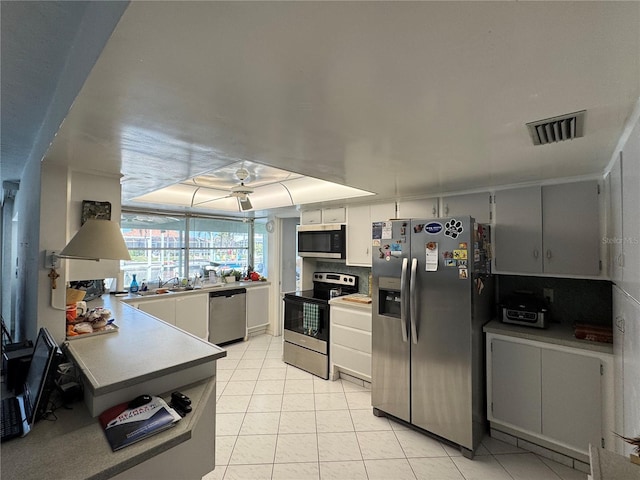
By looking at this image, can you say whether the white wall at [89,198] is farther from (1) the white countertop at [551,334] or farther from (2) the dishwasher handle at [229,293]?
(1) the white countertop at [551,334]

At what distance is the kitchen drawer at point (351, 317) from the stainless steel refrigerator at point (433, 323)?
1.13 ft

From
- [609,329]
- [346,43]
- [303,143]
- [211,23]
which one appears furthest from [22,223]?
[609,329]

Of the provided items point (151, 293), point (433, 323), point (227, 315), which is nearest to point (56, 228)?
point (151, 293)

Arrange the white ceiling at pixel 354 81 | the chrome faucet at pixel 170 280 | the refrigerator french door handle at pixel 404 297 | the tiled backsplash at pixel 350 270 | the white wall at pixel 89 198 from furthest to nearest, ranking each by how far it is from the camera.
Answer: the chrome faucet at pixel 170 280
the tiled backsplash at pixel 350 270
the refrigerator french door handle at pixel 404 297
the white wall at pixel 89 198
the white ceiling at pixel 354 81

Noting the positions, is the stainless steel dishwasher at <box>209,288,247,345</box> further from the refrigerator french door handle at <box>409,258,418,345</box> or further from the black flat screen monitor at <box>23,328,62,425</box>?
the refrigerator french door handle at <box>409,258,418,345</box>

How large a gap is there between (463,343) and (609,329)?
1.09 metres

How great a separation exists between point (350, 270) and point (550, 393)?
8.09 ft

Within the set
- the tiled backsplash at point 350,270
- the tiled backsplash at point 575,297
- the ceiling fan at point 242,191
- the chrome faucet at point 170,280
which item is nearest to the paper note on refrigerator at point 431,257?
the tiled backsplash at point 575,297

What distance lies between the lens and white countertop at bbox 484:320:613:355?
202 centimetres

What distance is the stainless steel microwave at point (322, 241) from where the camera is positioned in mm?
3724

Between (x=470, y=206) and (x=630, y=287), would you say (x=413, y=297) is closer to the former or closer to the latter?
(x=470, y=206)

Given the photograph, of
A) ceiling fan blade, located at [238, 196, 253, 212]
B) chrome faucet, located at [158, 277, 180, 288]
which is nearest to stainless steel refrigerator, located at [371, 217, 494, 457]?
ceiling fan blade, located at [238, 196, 253, 212]

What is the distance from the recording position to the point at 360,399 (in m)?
3.01

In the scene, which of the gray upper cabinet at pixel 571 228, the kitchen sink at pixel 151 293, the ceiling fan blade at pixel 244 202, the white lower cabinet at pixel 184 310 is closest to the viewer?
the gray upper cabinet at pixel 571 228
